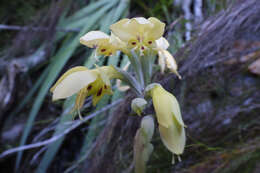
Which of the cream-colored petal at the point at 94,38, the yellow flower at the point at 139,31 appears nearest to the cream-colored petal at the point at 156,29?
the yellow flower at the point at 139,31

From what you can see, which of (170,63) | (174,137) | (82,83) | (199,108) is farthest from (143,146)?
(199,108)

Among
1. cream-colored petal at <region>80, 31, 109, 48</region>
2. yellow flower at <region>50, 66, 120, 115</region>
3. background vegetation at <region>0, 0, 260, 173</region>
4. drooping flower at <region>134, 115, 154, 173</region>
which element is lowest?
background vegetation at <region>0, 0, 260, 173</region>

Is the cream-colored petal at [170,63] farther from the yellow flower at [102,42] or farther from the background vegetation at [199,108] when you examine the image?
the yellow flower at [102,42]

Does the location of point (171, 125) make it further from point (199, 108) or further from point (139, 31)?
point (199, 108)

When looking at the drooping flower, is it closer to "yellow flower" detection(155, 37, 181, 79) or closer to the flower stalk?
the flower stalk

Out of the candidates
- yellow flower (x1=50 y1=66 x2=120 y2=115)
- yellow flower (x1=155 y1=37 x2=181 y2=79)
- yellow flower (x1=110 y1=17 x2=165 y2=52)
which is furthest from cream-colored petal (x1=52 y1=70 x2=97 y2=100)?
yellow flower (x1=155 y1=37 x2=181 y2=79)

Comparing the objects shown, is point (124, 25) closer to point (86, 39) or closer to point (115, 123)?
point (86, 39)
